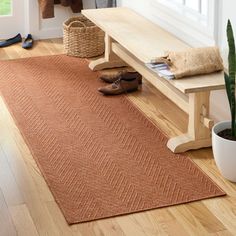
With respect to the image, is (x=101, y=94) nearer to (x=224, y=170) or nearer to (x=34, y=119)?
(x=34, y=119)

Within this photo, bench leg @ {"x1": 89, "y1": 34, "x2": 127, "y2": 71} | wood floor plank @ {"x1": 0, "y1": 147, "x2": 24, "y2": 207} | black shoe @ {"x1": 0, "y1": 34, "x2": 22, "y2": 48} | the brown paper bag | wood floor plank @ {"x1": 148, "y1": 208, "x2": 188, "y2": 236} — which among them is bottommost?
wood floor plank @ {"x1": 148, "y1": 208, "x2": 188, "y2": 236}

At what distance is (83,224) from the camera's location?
3076 mm

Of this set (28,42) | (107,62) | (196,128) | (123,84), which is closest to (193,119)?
(196,128)

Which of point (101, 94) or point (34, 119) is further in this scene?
point (101, 94)

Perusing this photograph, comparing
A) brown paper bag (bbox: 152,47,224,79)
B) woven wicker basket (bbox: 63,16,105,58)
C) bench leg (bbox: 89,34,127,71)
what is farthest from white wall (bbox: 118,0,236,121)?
woven wicker basket (bbox: 63,16,105,58)

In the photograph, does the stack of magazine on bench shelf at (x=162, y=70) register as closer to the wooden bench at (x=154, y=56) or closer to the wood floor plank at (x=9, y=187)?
the wooden bench at (x=154, y=56)

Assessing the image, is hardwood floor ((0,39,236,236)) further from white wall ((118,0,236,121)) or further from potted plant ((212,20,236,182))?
white wall ((118,0,236,121))

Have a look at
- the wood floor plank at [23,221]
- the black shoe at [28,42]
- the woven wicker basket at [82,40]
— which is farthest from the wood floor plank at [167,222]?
the black shoe at [28,42]

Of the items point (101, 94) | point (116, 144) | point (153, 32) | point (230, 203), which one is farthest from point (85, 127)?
point (230, 203)

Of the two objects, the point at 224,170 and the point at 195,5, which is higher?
the point at 195,5

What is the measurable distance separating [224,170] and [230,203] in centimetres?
22

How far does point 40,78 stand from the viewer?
4.89 meters

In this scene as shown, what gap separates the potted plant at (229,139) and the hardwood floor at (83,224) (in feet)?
0.28

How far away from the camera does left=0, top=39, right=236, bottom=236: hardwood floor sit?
303 cm
